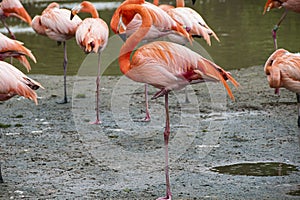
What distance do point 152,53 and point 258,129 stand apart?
1.90 m

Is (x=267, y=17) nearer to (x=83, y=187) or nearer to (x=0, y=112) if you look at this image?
(x=0, y=112)

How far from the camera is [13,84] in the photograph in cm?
464

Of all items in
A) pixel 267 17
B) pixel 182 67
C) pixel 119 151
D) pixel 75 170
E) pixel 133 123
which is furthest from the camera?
pixel 267 17

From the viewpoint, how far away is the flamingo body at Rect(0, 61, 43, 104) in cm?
463

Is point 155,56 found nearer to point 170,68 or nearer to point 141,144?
Result: point 170,68

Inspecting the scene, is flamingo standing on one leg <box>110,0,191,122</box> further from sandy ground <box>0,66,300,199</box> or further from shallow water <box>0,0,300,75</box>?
shallow water <box>0,0,300,75</box>

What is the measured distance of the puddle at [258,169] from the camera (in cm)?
474

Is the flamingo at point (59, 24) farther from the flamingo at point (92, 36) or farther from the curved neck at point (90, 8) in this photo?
the flamingo at point (92, 36)

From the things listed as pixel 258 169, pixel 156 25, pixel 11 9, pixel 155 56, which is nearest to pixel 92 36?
pixel 156 25

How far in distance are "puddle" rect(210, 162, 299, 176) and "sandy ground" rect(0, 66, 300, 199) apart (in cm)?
7

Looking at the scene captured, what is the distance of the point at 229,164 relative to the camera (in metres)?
5.00

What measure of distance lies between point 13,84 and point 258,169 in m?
1.88

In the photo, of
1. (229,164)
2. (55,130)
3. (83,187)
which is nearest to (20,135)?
(55,130)

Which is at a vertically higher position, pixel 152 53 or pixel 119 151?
pixel 152 53
